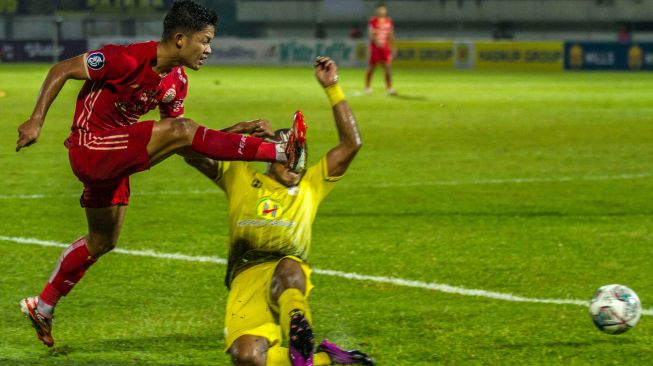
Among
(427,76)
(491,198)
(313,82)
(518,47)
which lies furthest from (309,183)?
(518,47)

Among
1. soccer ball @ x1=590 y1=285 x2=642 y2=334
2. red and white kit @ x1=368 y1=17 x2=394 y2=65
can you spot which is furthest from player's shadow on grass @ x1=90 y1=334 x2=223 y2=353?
red and white kit @ x1=368 y1=17 x2=394 y2=65

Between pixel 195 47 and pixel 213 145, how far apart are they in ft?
2.34

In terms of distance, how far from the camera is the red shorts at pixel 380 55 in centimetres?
2852

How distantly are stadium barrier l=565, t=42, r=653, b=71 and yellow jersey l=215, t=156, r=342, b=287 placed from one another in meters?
40.8

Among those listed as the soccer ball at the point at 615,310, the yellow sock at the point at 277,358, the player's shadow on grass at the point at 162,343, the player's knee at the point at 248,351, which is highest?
the player's knee at the point at 248,351

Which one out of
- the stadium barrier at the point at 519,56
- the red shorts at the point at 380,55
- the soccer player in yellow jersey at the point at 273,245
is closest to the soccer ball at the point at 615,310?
the soccer player in yellow jersey at the point at 273,245

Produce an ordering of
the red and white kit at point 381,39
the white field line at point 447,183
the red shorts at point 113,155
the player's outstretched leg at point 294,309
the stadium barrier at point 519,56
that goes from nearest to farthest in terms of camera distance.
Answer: the player's outstretched leg at point 294,309 < the red shorts at point 113,155 < the white field line at point 447,183 < the red and white kit at point 381,39 < the stadium barrier at point 519,56

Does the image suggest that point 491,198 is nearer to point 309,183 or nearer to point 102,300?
point 102,300

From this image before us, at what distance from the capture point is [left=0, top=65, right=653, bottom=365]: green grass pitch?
618cm

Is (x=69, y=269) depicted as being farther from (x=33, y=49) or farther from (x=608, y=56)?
(x=33, y=49)

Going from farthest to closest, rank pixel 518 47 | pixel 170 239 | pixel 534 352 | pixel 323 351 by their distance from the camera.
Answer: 1. pixel 518 47
2. pixel 170 239
3. pixel 534 352
4. pixel 323 351

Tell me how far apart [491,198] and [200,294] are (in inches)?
198

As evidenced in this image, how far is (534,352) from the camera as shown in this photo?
5973 mm

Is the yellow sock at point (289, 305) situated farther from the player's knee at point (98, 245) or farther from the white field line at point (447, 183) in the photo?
the white field line at point (447, 183)
